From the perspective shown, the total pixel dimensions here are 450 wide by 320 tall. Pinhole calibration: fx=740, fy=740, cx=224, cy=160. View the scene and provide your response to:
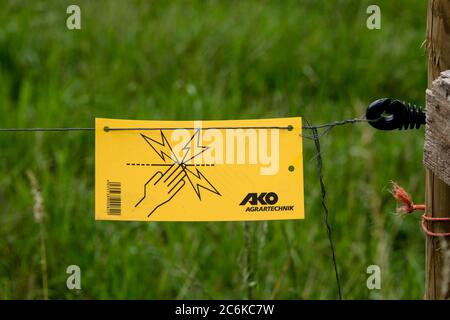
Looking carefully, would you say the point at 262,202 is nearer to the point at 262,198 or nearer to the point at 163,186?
the point at 262,198

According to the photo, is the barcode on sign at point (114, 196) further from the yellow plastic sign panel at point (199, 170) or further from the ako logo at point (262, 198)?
the ako logo at point (262, 198)

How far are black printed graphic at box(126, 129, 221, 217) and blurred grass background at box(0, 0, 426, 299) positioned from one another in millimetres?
501

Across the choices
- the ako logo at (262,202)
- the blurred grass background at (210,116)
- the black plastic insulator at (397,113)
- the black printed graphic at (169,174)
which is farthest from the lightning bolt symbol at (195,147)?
the blurred grass background at (210,116)

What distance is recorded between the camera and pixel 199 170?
143cm

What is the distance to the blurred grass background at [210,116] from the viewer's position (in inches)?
94.6

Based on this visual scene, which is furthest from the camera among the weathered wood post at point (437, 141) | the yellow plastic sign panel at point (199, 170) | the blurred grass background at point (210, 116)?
the blurred grass background at point (210, 116)

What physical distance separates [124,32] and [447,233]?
103 inches

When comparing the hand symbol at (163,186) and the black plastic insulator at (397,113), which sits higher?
the black plastic insulator at (397,113)

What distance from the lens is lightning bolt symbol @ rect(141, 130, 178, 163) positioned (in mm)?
1432

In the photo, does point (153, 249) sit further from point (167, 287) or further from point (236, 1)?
point (236, 1)

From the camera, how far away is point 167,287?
2396 mm

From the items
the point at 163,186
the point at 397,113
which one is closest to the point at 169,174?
the point at 163,186

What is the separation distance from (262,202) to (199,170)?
0.14m

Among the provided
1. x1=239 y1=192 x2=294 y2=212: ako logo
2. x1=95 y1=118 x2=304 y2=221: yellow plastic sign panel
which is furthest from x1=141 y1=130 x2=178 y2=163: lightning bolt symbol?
x1=239 y1=192 x2=294 y2=212: ako logo
